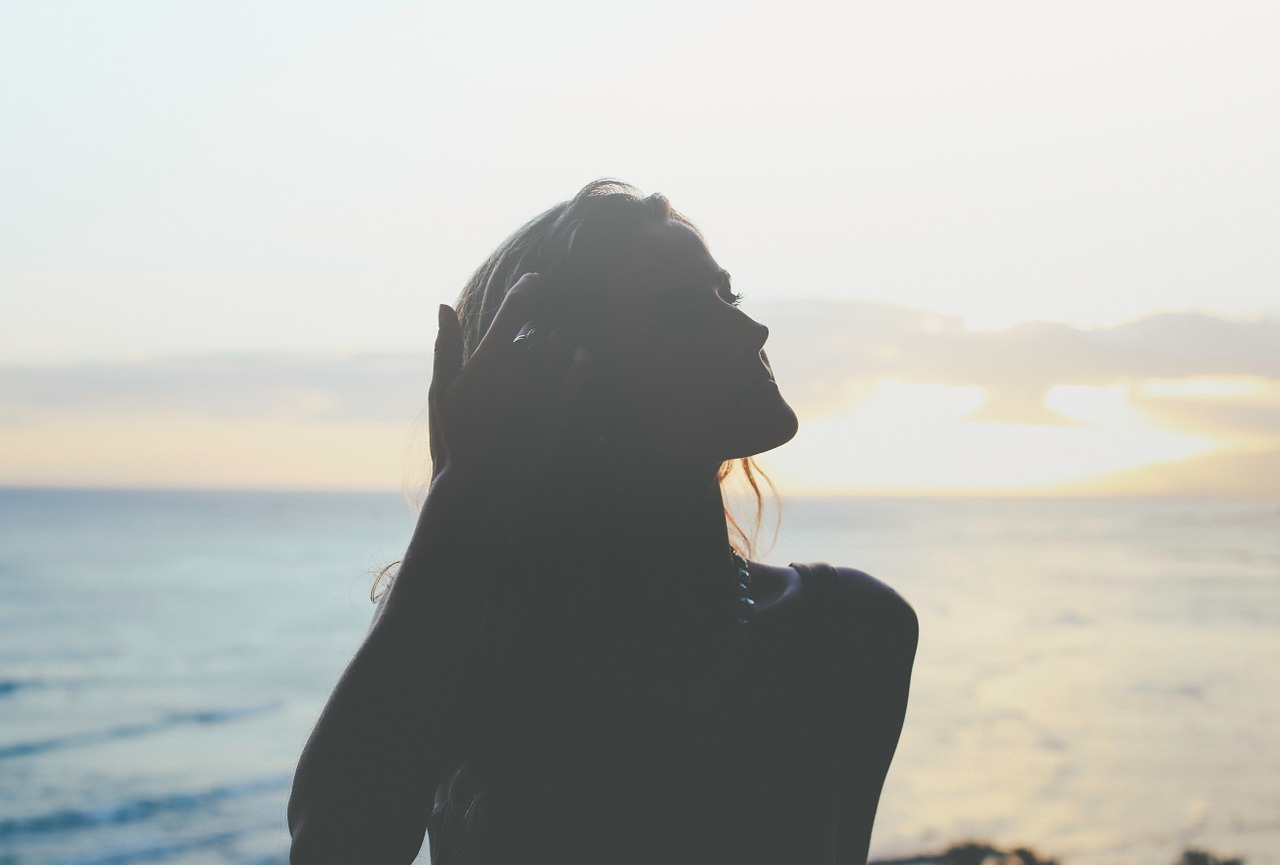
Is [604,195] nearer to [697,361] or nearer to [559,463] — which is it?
[697,361]

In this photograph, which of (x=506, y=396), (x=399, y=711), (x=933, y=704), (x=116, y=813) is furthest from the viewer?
(x=933, y=704)

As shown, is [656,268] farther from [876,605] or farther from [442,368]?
[876,605]

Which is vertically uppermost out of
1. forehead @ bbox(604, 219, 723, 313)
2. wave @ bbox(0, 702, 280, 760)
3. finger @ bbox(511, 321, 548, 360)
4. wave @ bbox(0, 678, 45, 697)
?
forehead @ bbox(604, 219, 723, 313)

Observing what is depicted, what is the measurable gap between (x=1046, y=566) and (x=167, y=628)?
960 inches

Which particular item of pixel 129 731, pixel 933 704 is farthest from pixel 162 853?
pixel 933 704

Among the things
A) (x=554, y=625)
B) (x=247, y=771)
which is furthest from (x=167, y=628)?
(x=554, y=625)

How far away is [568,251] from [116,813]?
10.3 metres

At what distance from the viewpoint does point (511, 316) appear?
1.52 meters

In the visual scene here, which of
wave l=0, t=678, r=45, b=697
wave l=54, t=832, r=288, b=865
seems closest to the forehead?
wave l=54, t=832, r=288, b=865

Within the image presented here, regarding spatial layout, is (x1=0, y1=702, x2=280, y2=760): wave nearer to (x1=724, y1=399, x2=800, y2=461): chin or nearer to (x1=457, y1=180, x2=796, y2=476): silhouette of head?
(x1=457, y1=180, x2=796, y2=476): silhouette of head

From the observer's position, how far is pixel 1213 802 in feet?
27.6

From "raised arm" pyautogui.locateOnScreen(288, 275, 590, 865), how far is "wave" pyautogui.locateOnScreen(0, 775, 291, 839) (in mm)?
9973

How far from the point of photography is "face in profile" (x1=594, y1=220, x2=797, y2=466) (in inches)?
63.4

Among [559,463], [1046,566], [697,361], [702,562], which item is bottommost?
[1046,566]
